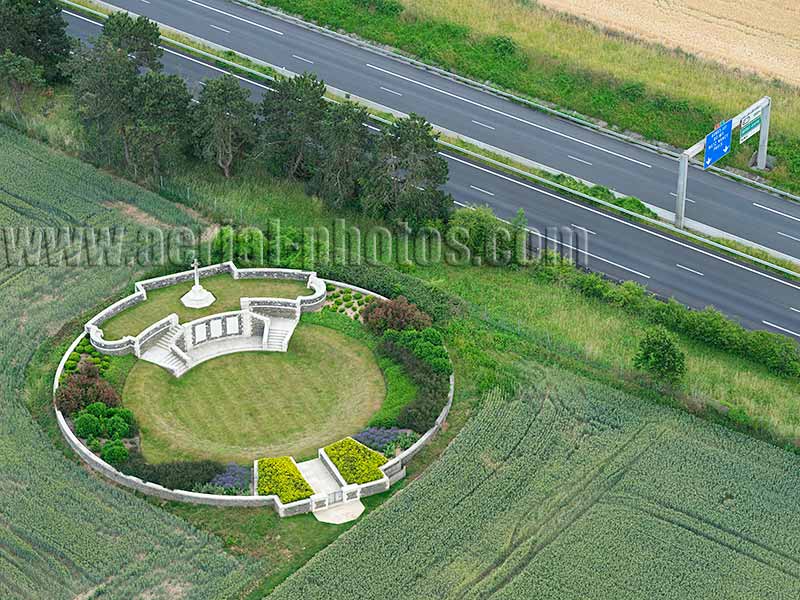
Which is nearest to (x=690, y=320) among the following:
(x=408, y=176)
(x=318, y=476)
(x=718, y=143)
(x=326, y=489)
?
(x=718, y=143)

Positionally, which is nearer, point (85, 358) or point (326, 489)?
point (326, 489)

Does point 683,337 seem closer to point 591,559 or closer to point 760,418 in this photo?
point 760,418

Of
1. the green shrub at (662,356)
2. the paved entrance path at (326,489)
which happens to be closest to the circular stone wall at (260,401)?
the paved entrance path at (326,489)

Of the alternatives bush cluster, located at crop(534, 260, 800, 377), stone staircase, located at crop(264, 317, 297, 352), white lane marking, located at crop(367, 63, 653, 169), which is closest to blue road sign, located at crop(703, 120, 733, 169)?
white lane marking, located at crop(367, 63, 653, 169)

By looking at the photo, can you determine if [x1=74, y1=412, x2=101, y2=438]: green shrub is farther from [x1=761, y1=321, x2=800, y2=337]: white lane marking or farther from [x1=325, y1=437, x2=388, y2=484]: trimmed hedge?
[x1=761, y1=321, x2=800, y2=337]: white lane marking

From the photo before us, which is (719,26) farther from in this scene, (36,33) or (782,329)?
(36,33)
